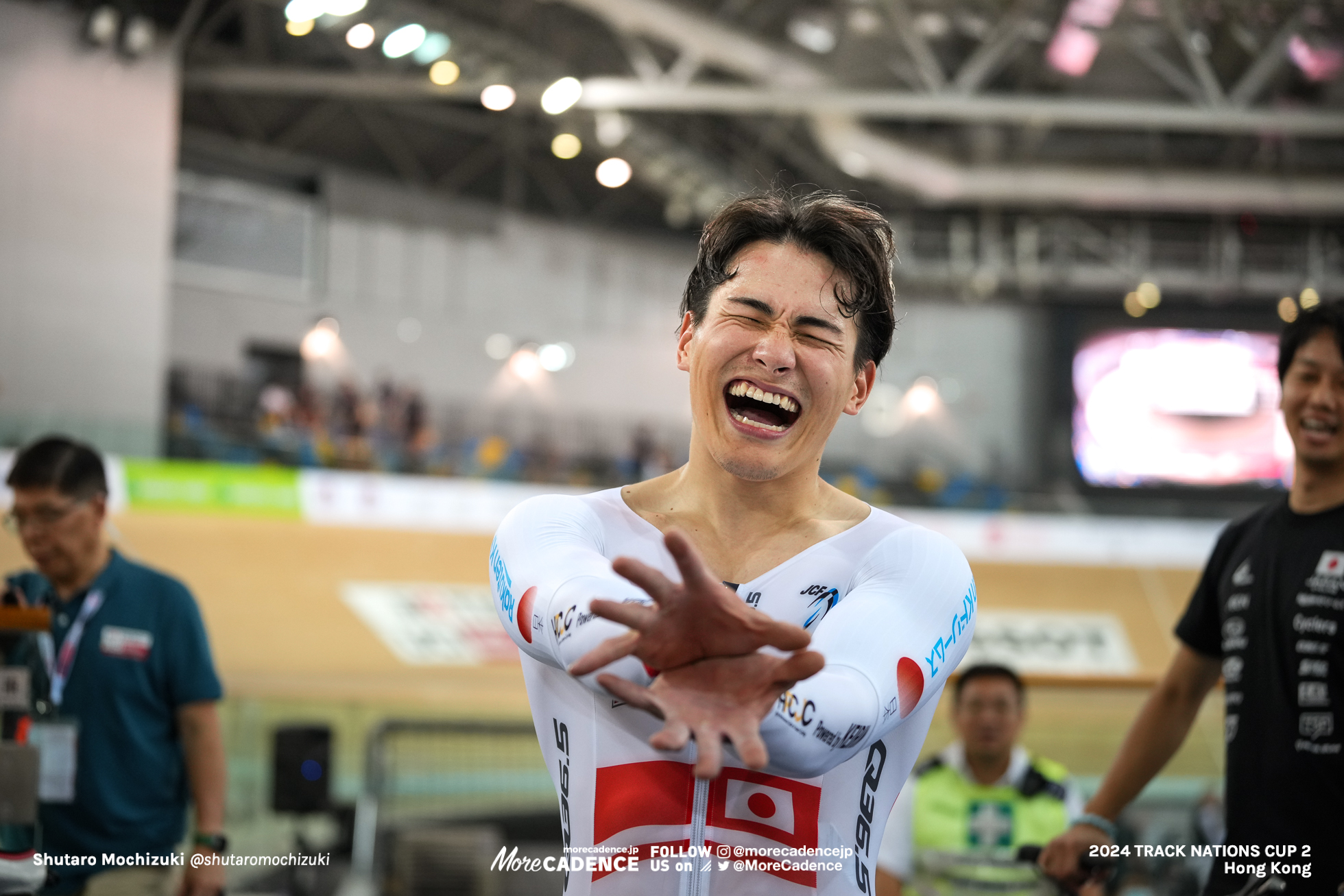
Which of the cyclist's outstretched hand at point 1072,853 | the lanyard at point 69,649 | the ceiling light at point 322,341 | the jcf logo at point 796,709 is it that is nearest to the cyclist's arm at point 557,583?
the jcf logo at point 796,709

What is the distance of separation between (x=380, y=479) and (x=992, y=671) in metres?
11.8

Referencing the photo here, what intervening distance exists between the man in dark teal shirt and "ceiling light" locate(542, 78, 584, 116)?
11.4m

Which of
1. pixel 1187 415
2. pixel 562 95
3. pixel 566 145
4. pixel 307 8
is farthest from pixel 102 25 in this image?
pixel 1187 415

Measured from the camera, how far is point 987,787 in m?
4.16

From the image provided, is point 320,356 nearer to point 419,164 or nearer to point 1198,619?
point 419,164

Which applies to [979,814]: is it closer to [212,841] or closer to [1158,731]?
[1158,731]

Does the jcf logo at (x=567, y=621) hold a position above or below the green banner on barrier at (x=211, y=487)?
below

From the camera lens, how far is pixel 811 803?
166cm

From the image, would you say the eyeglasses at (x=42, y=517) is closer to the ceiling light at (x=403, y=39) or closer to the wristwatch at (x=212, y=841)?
the wristwatch at (x=212, y=841)

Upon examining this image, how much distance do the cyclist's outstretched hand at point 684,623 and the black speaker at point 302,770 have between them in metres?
3.17

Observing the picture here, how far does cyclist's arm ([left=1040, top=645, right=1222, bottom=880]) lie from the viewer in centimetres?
260

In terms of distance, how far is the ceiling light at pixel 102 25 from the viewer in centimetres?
1520

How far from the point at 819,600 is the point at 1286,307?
73.4 feet

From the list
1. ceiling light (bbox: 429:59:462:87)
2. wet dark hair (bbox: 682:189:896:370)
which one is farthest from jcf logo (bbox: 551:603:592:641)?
ceiling light (bbox: 429:59:462:87)
